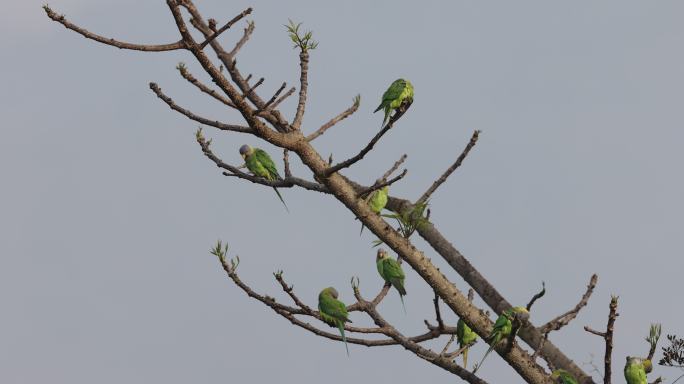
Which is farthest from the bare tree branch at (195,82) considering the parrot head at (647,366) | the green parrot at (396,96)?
the parrot head at (647,366)

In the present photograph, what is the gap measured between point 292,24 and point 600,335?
11.7 ft

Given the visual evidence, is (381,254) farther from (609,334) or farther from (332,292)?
(609,334)

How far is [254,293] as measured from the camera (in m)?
7.98

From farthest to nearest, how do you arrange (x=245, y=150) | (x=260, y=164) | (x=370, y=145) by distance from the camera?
(x=245, y=150), (x=260, y=164), (x=370, y=145)

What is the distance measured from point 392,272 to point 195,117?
304cm

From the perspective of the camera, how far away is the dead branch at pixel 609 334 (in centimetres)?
626

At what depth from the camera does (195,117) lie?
6438 mm

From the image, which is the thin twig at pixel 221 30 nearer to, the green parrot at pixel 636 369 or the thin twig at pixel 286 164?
the thin twig at pixel 286 164

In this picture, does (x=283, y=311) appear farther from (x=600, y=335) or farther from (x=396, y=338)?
(x=600, y=335)

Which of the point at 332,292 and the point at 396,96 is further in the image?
the point at 332,292

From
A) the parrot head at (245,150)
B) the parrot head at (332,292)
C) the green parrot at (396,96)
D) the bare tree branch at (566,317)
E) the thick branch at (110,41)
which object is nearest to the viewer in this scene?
the thick branch at (110,41)

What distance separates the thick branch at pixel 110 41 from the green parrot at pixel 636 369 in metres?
5.21

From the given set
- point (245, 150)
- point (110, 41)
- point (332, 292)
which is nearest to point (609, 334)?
point (332, 292)

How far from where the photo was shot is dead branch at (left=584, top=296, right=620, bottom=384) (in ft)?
20.6
